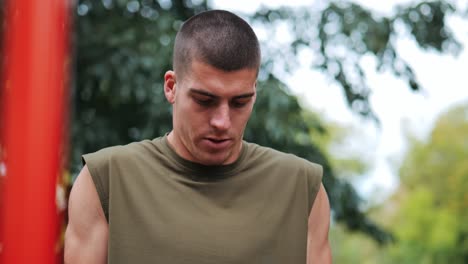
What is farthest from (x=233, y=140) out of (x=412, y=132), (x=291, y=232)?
(x=412, y=132)

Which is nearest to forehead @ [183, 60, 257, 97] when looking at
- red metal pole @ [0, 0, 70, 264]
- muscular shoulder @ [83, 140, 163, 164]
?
muscular shoulder @ [83, 140, 163, 164]

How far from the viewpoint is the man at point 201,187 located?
6.29ft

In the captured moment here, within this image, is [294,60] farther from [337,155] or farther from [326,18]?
[337,155]

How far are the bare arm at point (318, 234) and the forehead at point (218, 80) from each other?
423 mm

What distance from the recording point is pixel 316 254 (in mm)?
2150

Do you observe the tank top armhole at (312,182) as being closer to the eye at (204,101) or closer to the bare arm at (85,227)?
the eye at (204,101)

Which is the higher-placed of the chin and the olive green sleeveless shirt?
the chin

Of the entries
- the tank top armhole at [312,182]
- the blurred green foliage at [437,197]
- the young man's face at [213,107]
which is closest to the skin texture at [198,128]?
the young man's face at [213,107]

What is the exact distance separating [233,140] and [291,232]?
31cm

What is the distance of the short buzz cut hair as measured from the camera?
76.4 inches

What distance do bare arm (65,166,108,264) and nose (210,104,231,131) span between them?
0.36 m

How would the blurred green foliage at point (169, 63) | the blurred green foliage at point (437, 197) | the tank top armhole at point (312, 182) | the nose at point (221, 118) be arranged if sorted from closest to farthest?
1. the nose at point (221, 118)
2. the tank top armhole at point (312, 182)
3. the blurred green foliage at point (169, 63)
4. the blurred green foliage at point (437, 197)

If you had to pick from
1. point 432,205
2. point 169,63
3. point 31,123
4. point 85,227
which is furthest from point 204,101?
point 432,205

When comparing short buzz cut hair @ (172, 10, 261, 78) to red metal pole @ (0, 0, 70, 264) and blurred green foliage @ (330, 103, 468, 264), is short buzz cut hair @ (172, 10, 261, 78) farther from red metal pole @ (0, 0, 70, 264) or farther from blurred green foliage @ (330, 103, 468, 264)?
blurred green foliage @ (330, 103, 468, 264)
